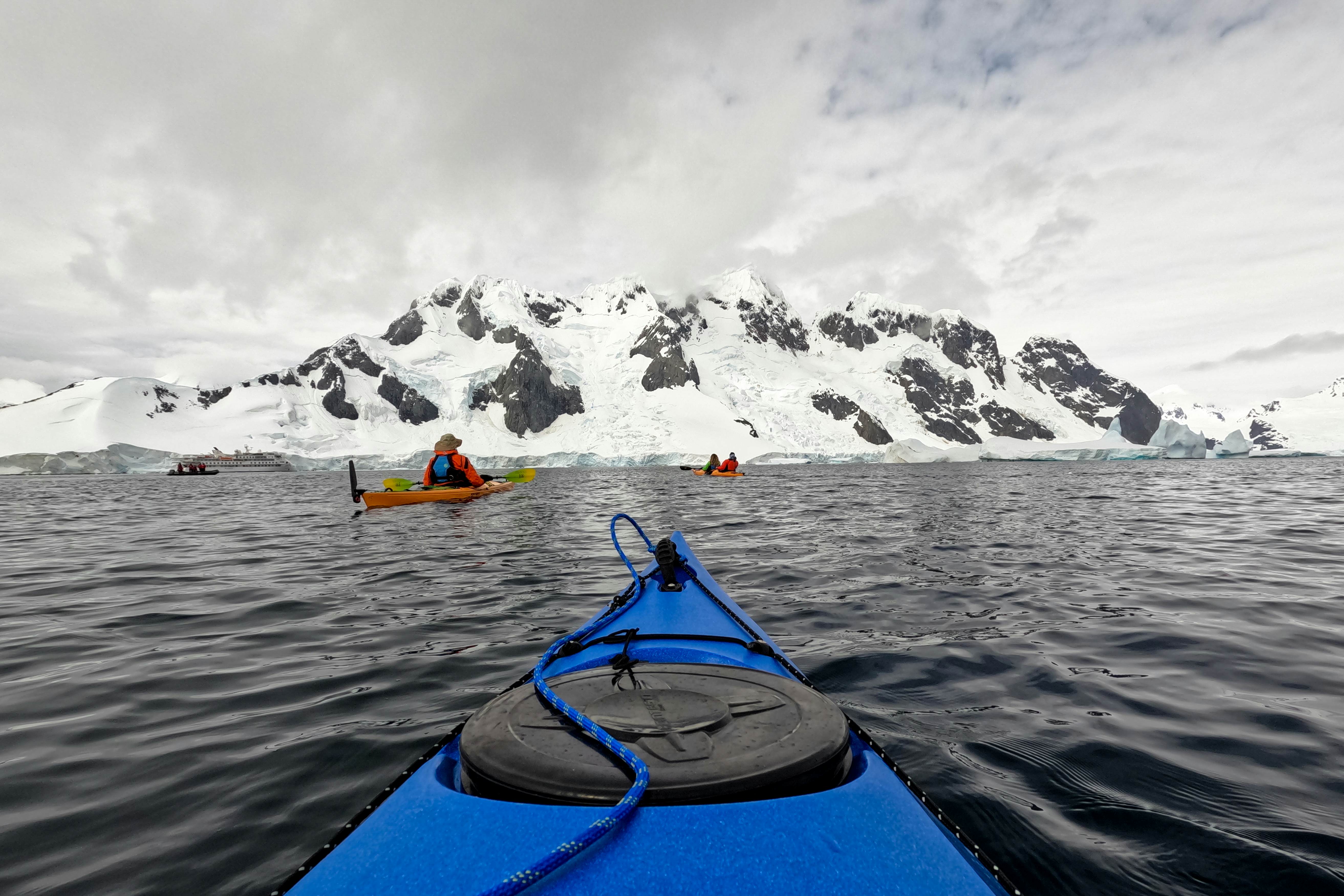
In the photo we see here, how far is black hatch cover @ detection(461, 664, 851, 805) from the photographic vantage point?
4.69 feet

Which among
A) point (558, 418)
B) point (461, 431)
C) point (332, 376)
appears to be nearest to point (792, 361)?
point (558, 418)

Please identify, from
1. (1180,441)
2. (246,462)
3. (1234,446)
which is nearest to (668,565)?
(1180,441)

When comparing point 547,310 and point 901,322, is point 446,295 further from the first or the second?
point 901,322

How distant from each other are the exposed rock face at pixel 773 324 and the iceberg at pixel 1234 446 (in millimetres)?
90580

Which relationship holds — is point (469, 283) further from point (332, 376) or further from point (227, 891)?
point (227, 891)

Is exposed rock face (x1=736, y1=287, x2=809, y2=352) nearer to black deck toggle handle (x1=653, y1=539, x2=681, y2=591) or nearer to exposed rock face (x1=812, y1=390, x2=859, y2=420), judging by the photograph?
exposed rock face (x1=812, y1=390, x2=859, y2=420)

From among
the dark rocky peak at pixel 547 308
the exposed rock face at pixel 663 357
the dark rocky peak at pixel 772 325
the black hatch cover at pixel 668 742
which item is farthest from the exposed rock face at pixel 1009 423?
the black hatch cover at pixel 668 742

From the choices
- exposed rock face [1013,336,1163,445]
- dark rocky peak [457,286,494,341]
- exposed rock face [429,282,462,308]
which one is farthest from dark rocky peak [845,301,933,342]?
exposed rock face [429,282,462,308]

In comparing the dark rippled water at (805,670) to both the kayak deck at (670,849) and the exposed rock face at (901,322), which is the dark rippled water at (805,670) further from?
the exposed rock face at (901,322)

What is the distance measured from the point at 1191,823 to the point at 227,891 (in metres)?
3.37

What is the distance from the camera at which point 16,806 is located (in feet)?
7.97

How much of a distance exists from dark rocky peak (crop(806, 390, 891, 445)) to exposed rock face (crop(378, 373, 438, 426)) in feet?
232

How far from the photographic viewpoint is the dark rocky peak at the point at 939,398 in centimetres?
14488

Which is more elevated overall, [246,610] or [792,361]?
[792,361]
